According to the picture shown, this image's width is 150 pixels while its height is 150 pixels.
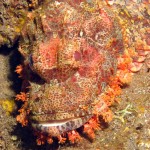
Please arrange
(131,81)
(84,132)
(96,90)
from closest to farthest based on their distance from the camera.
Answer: (96,90), (84,132), (131,81)

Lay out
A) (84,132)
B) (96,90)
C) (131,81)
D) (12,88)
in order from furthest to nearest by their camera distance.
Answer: (12,88), (131,81), (84,132), (96,90)

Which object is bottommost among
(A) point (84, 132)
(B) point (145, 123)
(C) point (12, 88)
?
(C) point (12, 88)

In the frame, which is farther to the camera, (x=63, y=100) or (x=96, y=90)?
(x=96, y=90)

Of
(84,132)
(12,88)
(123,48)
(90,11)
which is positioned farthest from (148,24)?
(12,88)

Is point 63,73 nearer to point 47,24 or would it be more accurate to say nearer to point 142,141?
point 47,24

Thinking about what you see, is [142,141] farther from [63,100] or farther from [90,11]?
[90,11]

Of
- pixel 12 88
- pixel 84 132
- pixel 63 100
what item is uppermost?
pixel 63 100

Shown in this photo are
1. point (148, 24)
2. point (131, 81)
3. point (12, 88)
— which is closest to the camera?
point (131, 81)

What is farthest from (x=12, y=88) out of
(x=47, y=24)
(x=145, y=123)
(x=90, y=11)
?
(x=145, y=123)

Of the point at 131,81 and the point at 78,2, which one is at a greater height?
the point at 78,2
